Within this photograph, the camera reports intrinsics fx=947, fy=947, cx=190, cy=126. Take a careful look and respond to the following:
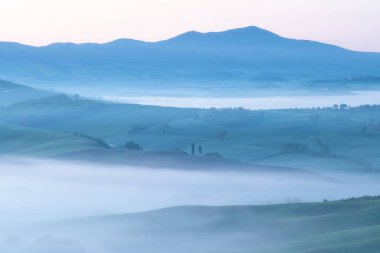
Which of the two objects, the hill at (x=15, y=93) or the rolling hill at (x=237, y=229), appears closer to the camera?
the rolling hill at (x=237, y=229)

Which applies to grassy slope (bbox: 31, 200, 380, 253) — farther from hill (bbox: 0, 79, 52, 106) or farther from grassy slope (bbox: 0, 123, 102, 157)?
hill (bbox: 0, 79, 52, 106)

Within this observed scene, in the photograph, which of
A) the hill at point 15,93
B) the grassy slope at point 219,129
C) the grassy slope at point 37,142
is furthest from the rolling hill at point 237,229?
the hill at point 15,93

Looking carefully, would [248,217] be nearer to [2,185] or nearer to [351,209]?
[351,209]

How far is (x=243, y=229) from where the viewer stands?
96.8 ft

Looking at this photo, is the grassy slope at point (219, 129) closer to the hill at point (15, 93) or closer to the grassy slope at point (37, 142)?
the grassy slope at point (37, 142)

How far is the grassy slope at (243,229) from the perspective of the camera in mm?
24734

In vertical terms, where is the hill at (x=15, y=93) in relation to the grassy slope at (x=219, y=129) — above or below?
above

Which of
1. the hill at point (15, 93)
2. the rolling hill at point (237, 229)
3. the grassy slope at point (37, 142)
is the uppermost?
the hill at point (15, 93)

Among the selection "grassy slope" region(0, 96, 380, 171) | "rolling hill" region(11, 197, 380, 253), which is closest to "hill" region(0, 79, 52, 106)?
"grassy slope" region(0, 96, 380, 171)

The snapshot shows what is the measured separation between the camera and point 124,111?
125062 mm

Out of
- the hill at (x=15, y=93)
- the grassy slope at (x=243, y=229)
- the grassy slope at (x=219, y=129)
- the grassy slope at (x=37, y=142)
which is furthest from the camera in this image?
the hill at (x=15, y=93)

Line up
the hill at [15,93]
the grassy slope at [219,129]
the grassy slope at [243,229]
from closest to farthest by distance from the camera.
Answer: the grassy slope at [243,229], the grassy slope at [219,129], the hill at [15,93]

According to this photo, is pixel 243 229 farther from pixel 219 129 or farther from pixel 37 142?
pixel 219 129

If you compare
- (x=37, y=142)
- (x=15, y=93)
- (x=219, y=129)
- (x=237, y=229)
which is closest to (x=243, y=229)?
(x=237, y=229)
